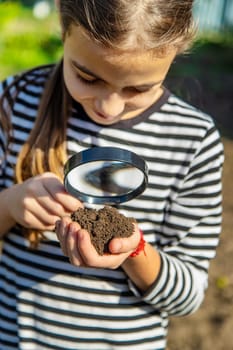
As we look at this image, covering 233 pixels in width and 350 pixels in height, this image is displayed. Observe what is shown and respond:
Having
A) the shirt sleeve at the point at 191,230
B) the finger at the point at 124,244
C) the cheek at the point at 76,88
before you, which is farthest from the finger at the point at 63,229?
the shirt sleeve at the point at 191,230

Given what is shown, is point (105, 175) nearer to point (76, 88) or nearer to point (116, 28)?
point (76, 88)

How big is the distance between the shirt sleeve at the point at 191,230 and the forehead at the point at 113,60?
1.28 ft

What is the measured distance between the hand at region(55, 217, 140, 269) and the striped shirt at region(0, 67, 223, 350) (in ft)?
1.22

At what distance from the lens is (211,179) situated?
2.29 meters

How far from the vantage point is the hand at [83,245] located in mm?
1827

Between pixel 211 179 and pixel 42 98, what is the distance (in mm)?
600

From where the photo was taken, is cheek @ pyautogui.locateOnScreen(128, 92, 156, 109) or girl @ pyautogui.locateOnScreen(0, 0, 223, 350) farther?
girl @ pyautogui.locateOnScreen(0, 0, 223, 350)

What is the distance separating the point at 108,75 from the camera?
1960mm

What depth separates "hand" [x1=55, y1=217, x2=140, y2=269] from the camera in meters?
1.83

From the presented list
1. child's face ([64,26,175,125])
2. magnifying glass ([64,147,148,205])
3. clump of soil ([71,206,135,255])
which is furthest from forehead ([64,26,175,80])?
clump of soil ([71,206,135,255])

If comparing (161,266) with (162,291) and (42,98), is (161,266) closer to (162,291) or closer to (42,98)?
(162,291)

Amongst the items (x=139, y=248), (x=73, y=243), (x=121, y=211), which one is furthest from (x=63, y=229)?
(x=121, y=211)

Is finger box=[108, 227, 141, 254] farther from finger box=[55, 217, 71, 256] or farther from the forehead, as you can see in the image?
the forehead

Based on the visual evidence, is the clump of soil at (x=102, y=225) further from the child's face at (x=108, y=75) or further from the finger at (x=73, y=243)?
the child's face at (x=108, y=75)
